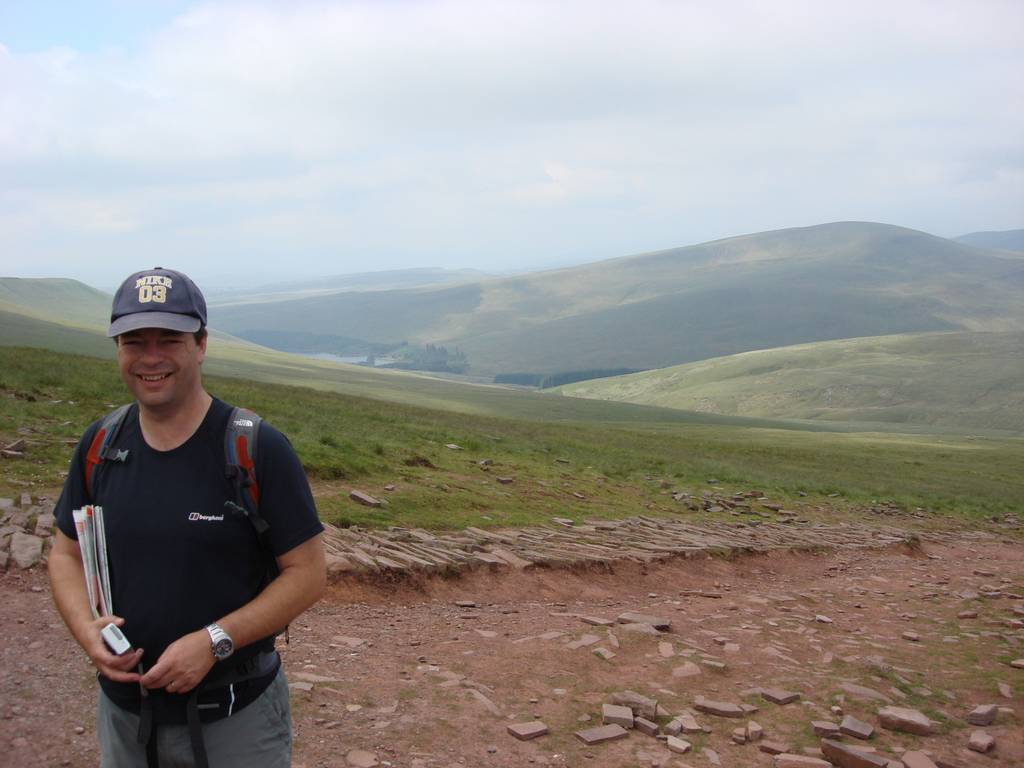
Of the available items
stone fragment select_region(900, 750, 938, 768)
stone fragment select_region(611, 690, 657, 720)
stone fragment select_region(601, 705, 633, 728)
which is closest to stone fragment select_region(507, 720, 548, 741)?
stone fragment select_region(601, 705, 633, 728)

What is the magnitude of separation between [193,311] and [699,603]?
1139 cm

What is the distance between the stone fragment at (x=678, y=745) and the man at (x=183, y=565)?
458 cm

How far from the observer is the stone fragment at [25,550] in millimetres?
11094

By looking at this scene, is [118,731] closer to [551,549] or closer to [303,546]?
[303,546]

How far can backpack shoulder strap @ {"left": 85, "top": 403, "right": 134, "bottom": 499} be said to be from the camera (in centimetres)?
423

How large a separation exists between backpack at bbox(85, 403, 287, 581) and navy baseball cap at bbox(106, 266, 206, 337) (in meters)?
0.50

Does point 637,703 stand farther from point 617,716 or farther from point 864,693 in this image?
point 864,693

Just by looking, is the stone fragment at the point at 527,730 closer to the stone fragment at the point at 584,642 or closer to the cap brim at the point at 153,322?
the stone fragment at the point at 584,642

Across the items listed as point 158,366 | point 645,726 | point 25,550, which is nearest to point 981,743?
point 645,726

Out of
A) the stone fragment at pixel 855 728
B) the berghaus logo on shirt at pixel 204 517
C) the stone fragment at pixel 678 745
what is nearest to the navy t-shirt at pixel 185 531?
the berghaus logo on shirt at pixel 204 517

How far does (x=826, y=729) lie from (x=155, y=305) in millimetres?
7257

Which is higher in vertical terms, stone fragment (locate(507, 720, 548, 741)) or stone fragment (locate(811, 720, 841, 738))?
stone fragment (locate(507, 720, 548, 741))

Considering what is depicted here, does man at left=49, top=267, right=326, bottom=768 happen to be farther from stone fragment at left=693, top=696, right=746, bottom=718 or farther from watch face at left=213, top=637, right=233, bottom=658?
stone fragment at left=693, top=696, right=746, bottom=718

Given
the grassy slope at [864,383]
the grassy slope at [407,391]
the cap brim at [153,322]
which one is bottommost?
the grassy slope at [864,383]
